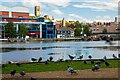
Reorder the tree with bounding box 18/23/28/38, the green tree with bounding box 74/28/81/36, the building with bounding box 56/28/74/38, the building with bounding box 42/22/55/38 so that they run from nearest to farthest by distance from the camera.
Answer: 1. the tree with bounding box 18/23/28/38
2. the building with bounding box 42/22/55/38
3. the green tree with bounding box 74/28/81/36
4. the building with bounding box 56/28/74/38

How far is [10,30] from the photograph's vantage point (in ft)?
291

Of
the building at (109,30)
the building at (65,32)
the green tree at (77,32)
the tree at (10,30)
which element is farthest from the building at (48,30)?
the building at (109,30)

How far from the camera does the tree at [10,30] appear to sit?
88.1 metres

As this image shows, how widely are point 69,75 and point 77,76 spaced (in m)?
0.36

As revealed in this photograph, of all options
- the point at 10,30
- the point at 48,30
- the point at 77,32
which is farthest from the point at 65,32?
the point at 10,30

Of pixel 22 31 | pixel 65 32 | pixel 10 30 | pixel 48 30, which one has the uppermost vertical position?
pixel 48 30

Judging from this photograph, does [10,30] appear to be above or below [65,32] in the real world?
above

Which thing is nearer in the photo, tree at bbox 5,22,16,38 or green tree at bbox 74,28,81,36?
tree at bbox 5,22,16,38

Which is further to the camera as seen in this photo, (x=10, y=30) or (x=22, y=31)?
(x=22, y=31)

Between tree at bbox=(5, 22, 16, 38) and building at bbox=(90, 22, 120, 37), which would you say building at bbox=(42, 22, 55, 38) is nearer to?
tree at bbox=(5, 22, 16, 38)

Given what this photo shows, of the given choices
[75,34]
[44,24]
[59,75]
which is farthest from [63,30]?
[59,75]

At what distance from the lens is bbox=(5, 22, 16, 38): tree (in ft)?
289

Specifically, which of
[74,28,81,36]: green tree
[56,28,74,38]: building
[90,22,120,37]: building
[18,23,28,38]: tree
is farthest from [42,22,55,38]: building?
[90,22,120,37]: building

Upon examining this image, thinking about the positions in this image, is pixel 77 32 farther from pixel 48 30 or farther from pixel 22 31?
pixel 22 31
